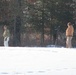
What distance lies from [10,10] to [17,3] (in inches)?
35.3

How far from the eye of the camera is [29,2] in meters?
37.6

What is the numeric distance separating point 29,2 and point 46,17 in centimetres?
230

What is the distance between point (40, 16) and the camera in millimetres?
36719

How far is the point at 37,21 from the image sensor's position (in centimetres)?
3662

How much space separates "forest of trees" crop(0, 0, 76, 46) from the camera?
1432 inches

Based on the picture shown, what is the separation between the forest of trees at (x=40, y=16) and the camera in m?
36.4
